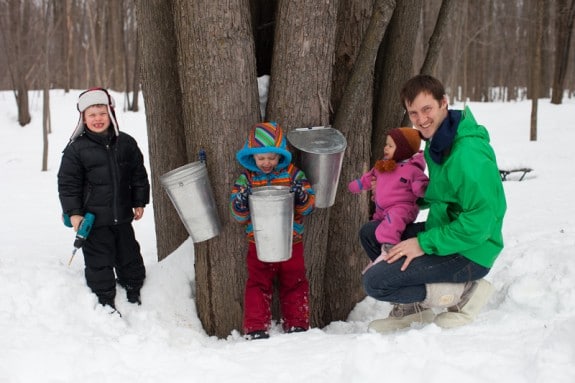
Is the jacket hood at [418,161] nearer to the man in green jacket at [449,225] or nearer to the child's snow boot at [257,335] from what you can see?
the man in green jacket at [449,225]

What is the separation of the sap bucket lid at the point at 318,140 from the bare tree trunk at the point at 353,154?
21 centimetres

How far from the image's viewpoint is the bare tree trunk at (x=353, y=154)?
304cm

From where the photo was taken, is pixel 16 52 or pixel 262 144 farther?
pixel 16 52

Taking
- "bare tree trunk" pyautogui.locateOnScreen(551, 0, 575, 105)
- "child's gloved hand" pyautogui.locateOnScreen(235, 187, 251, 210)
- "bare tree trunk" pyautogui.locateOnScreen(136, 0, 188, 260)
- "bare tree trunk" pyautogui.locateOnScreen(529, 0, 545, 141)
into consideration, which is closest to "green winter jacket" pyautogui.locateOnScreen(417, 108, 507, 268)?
"child's gloved hand" pyautogui.locateOnScreen(235, 187, 251, 210)

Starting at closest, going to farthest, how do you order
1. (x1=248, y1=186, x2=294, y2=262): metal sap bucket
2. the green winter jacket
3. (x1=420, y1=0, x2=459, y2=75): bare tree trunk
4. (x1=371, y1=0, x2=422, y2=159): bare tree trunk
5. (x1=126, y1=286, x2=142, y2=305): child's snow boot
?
the green winter jacket
(x1=248, y1=186, x2=294, y2=262): metal sap bucket
(x1=126, y1=286, x2=142, y2=305): child's snow boot
(x1=371, y1=0, x2=422, y2=159): bare tree trunk
(x1=420, y1=0, x2=459, y2=75): bare tree trunk

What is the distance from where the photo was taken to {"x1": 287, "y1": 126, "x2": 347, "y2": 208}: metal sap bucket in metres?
2.84

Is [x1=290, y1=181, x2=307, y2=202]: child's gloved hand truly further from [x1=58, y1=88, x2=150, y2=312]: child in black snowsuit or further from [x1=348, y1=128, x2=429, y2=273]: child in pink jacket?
[x1=58, y1=88, x2=150, y2=312]: child in black snowsuit

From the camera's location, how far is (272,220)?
8.85 ft

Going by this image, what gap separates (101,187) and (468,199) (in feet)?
7.27

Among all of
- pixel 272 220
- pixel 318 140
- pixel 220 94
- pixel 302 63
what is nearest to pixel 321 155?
pixel 318 140

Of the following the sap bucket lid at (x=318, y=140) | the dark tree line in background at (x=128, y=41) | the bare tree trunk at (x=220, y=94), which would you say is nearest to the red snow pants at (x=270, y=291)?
the bare tree trunk at (x=220, y=94)

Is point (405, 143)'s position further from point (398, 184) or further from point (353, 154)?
point (353, 154)

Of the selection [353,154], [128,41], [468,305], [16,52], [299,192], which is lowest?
[468,305]

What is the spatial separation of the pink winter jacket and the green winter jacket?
0.67 ft
